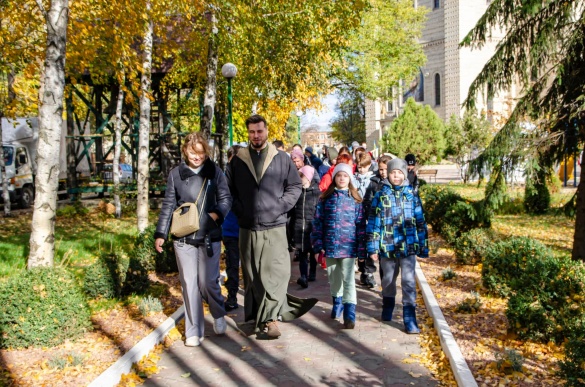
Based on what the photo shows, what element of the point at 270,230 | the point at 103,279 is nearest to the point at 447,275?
the point at 270,230

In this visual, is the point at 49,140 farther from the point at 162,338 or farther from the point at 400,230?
the point at 400,230

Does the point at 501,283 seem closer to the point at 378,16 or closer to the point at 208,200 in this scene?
the point at 208,200

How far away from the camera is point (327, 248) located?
6.87 m

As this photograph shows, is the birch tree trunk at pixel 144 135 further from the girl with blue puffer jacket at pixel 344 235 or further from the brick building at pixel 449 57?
the brick building at pixel 449 57

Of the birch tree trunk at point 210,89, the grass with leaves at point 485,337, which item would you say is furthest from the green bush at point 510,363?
the birch tree trunk at point 210,89

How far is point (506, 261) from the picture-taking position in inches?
313

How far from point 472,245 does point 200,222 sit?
19.7 ft

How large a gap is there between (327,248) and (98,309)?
319 centimetres

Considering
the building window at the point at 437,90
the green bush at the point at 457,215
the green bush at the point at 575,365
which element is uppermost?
the building window at the point at 437,90

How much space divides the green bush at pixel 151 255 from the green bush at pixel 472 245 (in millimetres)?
5111

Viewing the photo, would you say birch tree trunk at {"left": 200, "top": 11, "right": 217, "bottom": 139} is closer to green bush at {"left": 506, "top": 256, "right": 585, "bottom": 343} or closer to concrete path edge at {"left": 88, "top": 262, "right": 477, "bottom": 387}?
concrete path edge at {"left": 88, "top": 262, "right": 477, "bottom": 387}

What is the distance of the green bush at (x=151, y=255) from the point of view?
32.0 feet

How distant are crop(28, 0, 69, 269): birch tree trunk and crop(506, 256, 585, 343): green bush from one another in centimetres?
541

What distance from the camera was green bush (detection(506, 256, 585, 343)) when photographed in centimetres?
597
